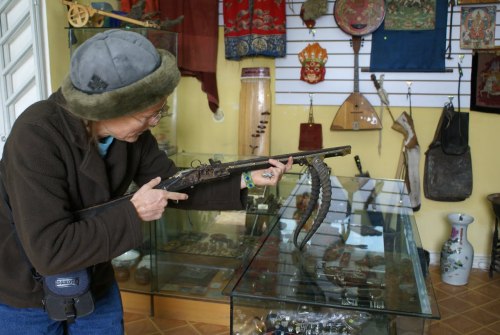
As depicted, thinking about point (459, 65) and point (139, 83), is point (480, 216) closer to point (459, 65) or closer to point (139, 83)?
point (459, 65)

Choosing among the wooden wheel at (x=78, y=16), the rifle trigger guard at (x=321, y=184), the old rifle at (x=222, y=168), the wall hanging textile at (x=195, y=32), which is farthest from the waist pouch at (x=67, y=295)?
the wall hanging textile at (x=195, y=32)

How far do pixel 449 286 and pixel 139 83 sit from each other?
3.23 m

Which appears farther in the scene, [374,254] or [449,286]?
[449,286]

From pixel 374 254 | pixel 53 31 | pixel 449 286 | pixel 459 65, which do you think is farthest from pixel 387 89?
pixel 53 31

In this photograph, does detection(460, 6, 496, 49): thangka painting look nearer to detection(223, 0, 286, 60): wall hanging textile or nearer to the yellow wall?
the yellow wall

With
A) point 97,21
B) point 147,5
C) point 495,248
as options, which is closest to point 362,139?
point 495,248

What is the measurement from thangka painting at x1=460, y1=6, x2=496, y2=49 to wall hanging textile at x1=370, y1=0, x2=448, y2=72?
0.51ft

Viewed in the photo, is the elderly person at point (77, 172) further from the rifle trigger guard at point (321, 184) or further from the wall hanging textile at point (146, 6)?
the wall hanging textile at point (146, 6)

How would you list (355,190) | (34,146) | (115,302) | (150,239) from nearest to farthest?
1. (34,146)
2. (115,302)
3. (355,190)
4. (150,239)

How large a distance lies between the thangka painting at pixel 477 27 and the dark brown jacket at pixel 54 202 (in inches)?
124

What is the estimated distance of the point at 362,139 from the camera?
12.8 ft

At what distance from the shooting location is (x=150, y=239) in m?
3.05

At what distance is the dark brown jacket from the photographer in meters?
1.19

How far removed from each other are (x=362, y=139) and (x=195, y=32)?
1692 millimetres
